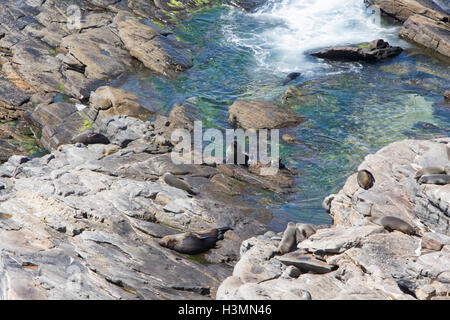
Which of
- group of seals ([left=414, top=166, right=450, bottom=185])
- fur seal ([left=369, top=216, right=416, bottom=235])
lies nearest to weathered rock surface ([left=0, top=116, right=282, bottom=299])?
fur seal ([left=369, top=216, right=416, bottom=235])

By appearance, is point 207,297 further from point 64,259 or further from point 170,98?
point 170,98

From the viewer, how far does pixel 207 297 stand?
1189 centimetres

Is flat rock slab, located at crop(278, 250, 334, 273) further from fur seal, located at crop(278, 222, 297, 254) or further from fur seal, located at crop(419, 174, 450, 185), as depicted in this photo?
fur seal, located at crop(419, 174, 450, 185)

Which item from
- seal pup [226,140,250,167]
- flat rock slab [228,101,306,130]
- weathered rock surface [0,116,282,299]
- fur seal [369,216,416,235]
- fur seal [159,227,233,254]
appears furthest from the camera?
flat rock slab [228,101,306,130]

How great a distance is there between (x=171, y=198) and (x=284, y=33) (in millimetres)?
19653

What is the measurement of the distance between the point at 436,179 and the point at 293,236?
403 cm

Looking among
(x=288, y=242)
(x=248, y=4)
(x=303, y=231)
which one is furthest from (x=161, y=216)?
(x=248, y=4)

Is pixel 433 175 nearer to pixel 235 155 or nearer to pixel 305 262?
pixel 305 262

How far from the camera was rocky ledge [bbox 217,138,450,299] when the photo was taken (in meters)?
10.7

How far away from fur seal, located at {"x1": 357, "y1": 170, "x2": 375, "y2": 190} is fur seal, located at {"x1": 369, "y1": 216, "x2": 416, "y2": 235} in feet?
7.09

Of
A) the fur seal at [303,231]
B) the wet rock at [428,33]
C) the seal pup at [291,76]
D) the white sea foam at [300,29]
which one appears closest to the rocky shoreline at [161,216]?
the fur seal at [303,231]

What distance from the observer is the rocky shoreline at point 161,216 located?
36.6 feet

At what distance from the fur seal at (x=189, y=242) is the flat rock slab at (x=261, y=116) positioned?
9.13 m

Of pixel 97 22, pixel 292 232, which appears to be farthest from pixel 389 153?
pixel 97 22
